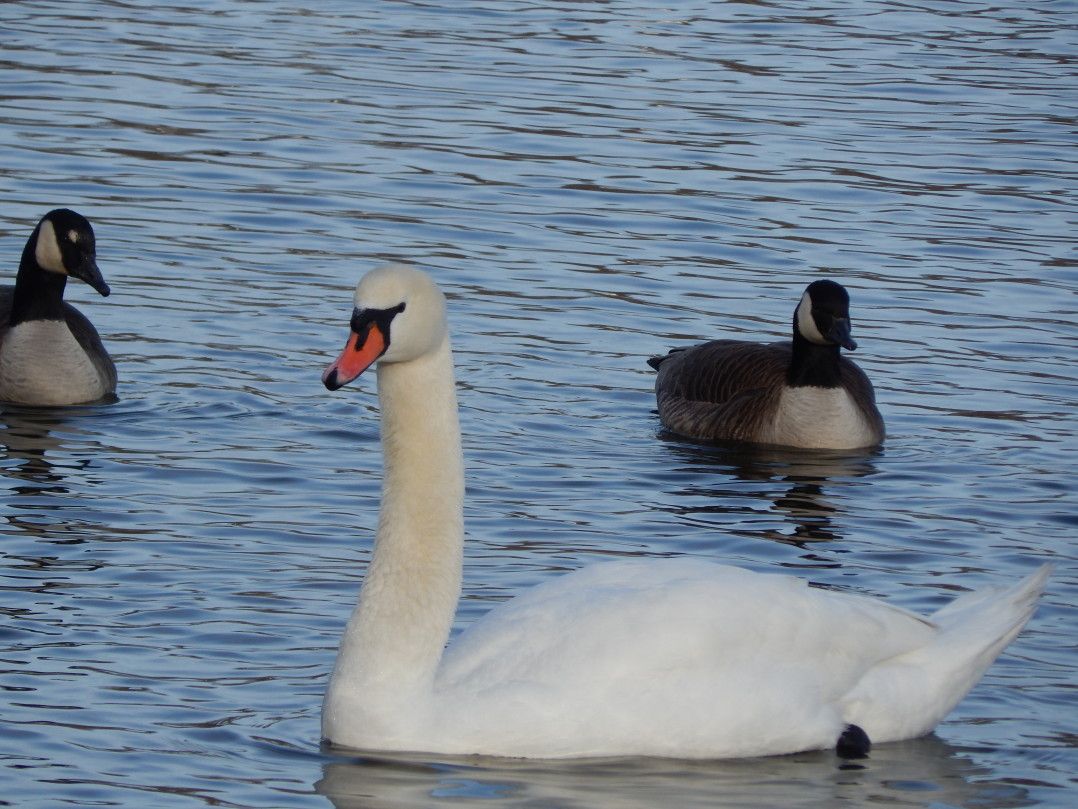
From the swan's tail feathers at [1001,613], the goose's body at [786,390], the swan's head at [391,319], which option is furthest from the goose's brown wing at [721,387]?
the swan's head at [391,319]

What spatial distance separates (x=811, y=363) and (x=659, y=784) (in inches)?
265

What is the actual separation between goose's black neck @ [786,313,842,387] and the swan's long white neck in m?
6.20

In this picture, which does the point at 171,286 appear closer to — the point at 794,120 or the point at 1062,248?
the point at 1062,248

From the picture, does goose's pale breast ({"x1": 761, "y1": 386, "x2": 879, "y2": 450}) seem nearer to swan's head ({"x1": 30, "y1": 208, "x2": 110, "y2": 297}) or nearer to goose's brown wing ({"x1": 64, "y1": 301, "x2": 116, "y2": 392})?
goose's brown wing ({"x1": 64, "y1": 301, "x2": 116, "y2": 392})

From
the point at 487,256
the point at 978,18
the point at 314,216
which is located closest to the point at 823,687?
the point at 487,256

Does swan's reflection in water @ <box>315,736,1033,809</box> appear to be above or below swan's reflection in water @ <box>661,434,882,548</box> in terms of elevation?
above

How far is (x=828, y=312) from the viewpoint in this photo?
1342cm

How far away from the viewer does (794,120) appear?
21.6m

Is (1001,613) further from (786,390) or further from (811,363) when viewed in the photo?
(811,363)

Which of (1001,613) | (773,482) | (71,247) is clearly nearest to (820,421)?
(773,482)

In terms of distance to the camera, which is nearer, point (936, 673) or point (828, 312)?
point (936, 673)

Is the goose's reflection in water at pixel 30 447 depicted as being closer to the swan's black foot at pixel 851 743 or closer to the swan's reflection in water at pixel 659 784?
the swan's reflection in water at pixel 659 784

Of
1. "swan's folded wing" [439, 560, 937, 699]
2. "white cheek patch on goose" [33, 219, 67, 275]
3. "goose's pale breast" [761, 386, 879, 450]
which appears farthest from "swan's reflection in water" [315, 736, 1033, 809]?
"white cheek patch on goose" [33, 219, 67, 275]

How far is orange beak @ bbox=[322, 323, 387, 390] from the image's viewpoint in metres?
7.10
